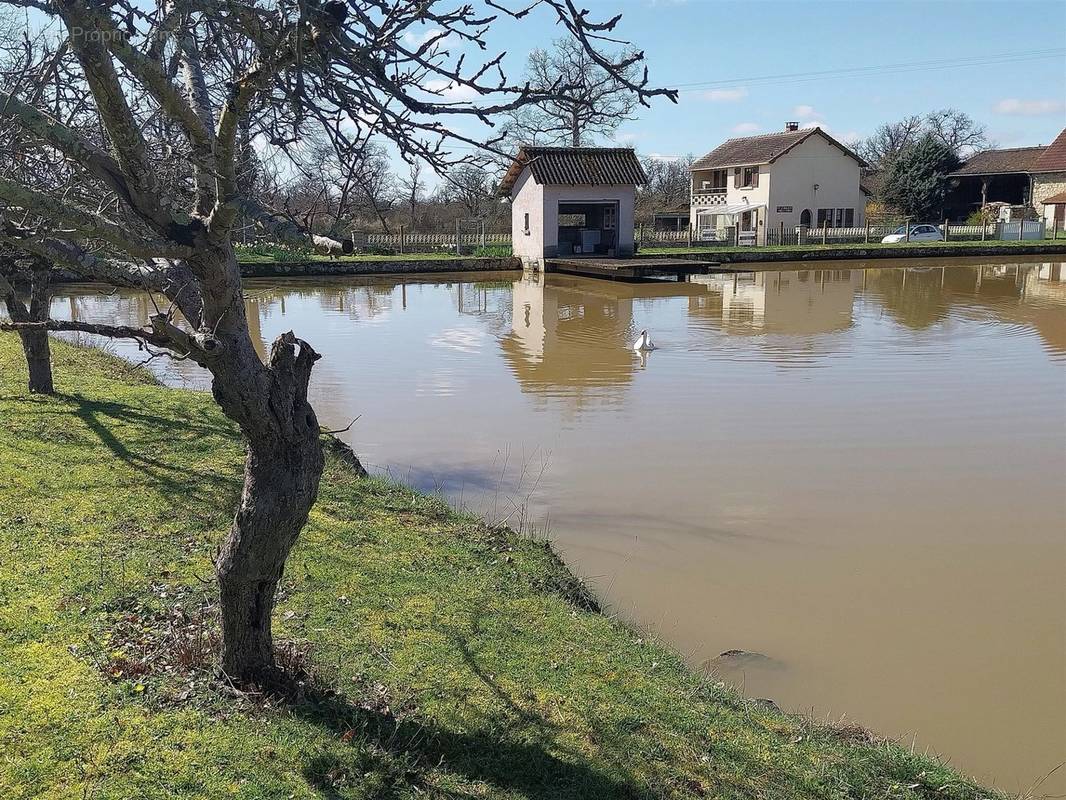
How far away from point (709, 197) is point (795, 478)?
4412cm

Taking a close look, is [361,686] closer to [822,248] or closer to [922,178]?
[822,248]

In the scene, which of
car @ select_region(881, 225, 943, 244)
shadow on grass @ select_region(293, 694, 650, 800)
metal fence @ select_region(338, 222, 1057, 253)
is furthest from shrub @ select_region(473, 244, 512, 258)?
shadow on grass @ select_region(293, 694, 650, 800)

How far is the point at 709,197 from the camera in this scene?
165ft

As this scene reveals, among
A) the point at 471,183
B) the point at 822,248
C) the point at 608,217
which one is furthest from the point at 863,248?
the point at 471,183

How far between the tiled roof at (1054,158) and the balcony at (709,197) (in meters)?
18.1

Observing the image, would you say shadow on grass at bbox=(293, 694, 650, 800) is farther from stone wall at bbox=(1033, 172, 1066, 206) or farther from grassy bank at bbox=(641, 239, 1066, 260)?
stone wall at bbox=(1033, 172, 1066, 206)

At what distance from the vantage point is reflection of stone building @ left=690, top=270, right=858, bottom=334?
18.9m

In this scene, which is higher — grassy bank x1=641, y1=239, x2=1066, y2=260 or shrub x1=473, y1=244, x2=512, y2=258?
shrub x1=473, y1=244, x2=512, y2=258

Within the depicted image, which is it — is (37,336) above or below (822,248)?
below

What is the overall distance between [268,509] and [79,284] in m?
27.6

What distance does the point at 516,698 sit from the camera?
4.10 meters

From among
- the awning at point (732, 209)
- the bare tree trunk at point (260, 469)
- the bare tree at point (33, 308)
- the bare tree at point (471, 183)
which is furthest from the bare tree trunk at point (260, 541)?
the awning at point (732, 209)

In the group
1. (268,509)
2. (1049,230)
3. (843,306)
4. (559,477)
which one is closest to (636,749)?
(268,509)

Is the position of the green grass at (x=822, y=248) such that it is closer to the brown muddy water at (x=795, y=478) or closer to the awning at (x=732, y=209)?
the awning at (x=732, y=209)
